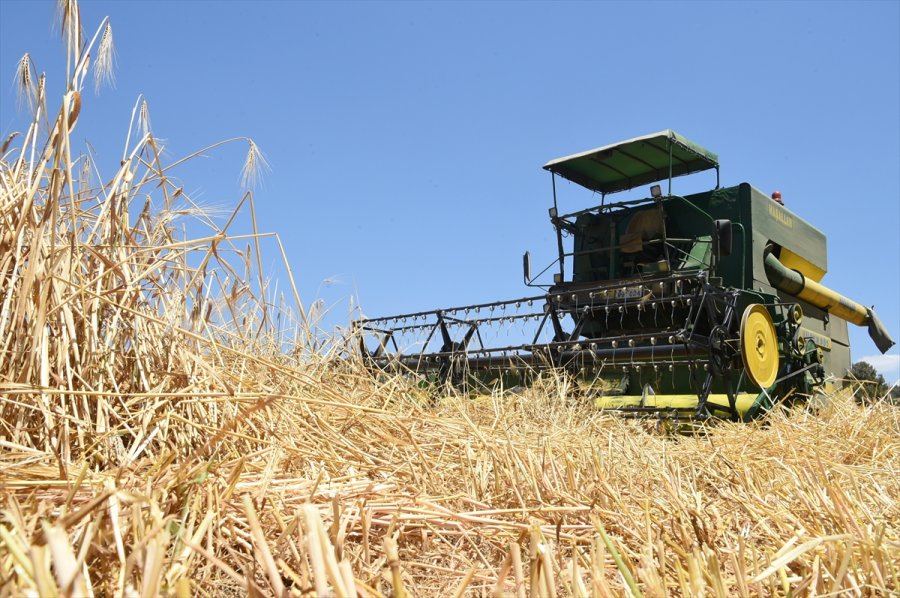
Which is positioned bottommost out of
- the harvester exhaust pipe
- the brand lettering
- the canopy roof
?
the harvester exhaust pipe

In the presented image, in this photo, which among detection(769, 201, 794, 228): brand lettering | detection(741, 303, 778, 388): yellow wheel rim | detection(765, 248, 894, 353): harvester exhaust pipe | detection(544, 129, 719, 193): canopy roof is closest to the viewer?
detection(741, 303, 778, 388): yellow wheel rim

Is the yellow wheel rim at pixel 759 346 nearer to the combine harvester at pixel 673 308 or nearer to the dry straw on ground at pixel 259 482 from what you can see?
the combine harvester at pixel 673 308

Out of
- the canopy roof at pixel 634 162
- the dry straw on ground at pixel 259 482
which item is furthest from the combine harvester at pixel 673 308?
the dry straw on ground at pixel 259 482

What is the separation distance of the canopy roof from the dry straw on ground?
184 inches

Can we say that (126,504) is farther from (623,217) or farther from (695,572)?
(623,217)

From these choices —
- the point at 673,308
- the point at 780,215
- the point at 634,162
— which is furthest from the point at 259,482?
the point at 780,215

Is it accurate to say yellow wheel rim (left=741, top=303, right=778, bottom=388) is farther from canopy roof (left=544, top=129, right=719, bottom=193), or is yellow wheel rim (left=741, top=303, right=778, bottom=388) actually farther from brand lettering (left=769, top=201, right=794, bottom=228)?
brand lettering (left=769, top=201, right=794, bottom=228)

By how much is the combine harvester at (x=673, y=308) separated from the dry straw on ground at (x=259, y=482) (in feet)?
9.49

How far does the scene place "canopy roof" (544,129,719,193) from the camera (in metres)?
7.05

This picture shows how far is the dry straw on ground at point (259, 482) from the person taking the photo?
1.16 m

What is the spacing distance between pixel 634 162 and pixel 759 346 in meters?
2.56

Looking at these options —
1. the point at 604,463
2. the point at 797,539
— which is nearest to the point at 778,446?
the point at 604,463

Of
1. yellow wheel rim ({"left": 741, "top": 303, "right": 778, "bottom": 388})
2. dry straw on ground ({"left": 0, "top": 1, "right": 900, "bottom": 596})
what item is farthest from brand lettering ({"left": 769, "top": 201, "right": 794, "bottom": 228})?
dry straw on ground ({"left": 0, "top": 1, "right": 900, "bottom": 596})

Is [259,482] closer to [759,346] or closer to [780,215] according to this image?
[759,346]
